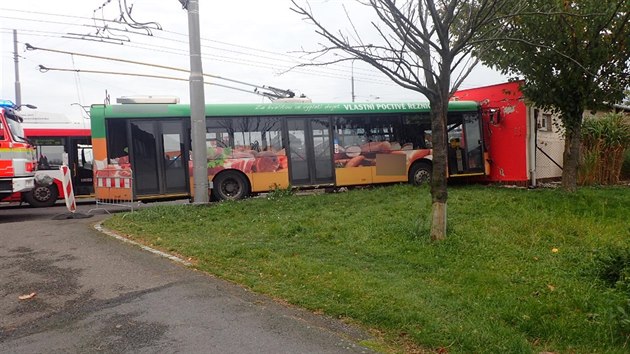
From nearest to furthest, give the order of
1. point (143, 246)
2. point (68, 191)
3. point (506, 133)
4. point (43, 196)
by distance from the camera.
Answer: point (143, 246), point (68, 191), point (506, 133), point (43, 196)

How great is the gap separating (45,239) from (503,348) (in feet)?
24.5

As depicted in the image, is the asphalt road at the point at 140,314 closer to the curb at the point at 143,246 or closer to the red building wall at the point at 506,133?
the curb at the point at 143,246

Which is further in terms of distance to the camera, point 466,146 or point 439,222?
point 466,146

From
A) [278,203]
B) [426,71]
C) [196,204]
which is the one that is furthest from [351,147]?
[426,71]

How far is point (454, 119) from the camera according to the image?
15.1 meters

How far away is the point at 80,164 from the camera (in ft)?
52.9

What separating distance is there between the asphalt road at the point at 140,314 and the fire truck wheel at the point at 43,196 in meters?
9.73

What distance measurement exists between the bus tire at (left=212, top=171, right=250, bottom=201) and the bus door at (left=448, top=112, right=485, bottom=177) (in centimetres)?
639

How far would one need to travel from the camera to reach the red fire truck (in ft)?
36.6

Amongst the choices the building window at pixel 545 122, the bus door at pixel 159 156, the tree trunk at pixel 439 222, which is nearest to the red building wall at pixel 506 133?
the building window at pixel 545 122

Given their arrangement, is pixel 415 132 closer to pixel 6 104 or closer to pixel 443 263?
pixel 443 263

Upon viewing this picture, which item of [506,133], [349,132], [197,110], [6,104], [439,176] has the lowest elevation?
[439,176]

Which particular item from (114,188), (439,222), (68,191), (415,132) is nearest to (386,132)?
(415,132)

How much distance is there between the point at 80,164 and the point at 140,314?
1330cm
